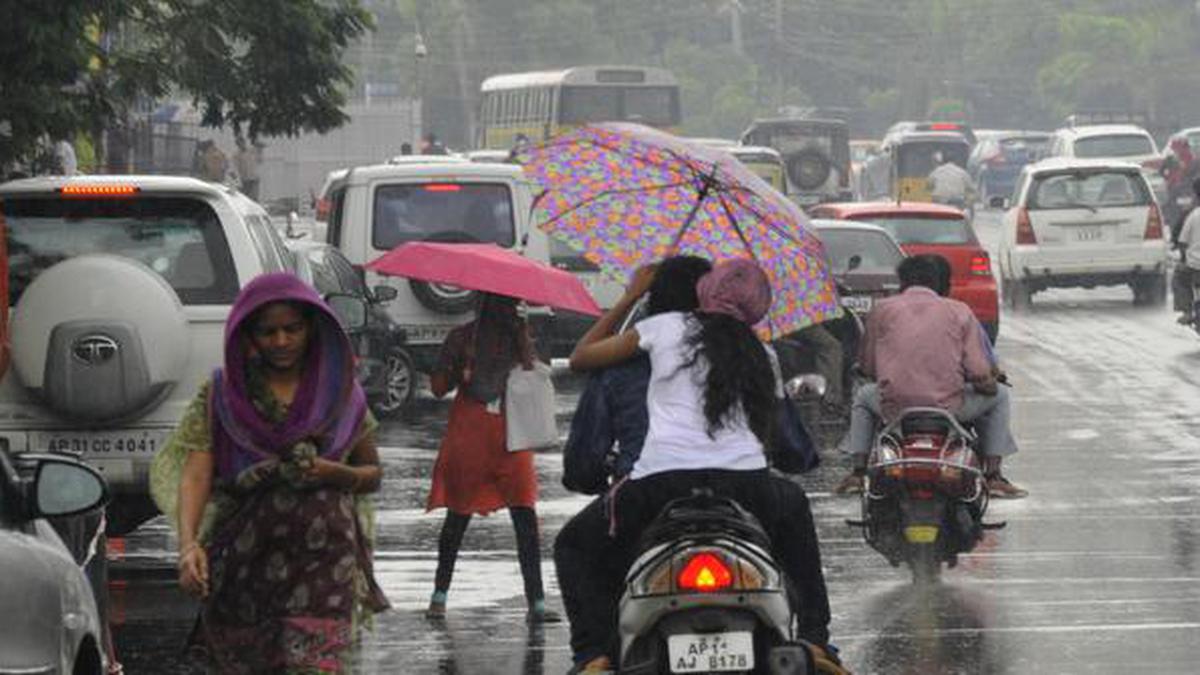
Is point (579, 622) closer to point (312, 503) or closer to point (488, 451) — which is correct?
point (312, 503)

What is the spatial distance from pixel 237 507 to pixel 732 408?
1.77 meters

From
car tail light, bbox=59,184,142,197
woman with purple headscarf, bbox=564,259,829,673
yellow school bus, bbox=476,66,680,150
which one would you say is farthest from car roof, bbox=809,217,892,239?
yellow school bus, bbox=476,66,680,150

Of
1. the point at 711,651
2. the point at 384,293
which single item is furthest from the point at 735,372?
the point at 384,293

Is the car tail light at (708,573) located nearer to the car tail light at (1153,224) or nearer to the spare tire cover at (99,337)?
the spare tire cover at (99,337)

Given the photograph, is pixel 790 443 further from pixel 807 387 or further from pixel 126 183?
pixel 126 183

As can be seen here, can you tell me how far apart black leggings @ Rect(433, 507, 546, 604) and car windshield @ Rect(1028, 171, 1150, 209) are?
2256 centimetres

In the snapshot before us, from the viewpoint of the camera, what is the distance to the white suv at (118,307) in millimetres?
13148

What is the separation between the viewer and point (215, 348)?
1372cm

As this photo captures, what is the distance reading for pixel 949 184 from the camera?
50531mm

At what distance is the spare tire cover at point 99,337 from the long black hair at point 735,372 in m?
4.53

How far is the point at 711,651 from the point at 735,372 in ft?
3.05

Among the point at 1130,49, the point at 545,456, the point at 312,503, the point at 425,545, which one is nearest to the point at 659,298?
the point at 312,503

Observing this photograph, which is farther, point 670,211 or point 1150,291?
point 1150,291

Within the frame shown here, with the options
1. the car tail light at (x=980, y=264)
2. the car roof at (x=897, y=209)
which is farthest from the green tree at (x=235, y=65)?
the car tail light at (x=980, y=264)
